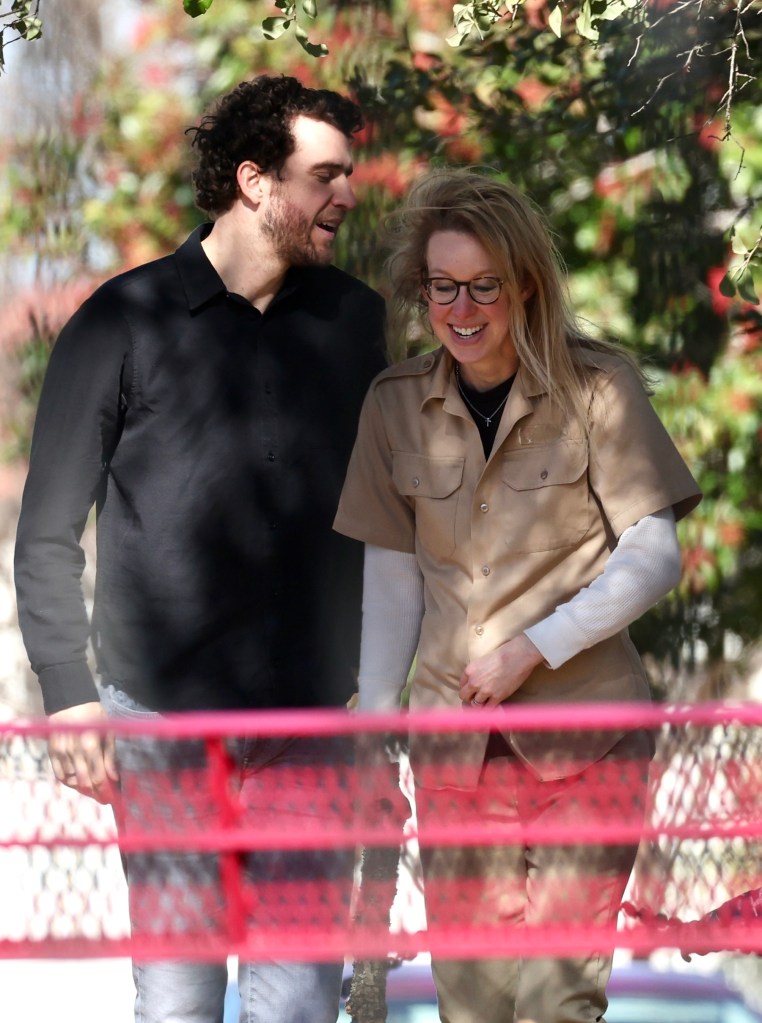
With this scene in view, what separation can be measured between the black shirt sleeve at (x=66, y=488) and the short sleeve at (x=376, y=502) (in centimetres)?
47

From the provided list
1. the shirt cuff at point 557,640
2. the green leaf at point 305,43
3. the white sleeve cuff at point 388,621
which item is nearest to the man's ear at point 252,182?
the green leaf at point 305,43

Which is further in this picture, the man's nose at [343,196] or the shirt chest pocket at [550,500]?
the man's nose at [343,196]

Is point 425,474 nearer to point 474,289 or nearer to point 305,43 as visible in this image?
point 474,289

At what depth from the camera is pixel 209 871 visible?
2.57m

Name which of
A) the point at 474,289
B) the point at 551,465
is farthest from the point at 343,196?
the point at 551,465

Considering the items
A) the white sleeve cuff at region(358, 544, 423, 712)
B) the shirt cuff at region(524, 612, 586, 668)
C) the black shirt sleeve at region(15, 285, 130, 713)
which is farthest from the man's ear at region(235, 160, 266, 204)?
the shirt cuff at region(524, 612, 586, 668)

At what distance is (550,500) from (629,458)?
0.47ft

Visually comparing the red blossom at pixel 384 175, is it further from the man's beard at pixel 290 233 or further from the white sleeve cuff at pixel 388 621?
the white sleeve cuff at pixel 388 621

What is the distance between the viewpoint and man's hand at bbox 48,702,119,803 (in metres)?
2.59

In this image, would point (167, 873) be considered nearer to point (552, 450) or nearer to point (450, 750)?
point (450, 750)

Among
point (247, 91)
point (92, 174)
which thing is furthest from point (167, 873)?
point (92, 174)

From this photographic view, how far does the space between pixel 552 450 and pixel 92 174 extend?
7.53 feet

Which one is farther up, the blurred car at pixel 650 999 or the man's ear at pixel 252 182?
the man's ear at pixel 252 182

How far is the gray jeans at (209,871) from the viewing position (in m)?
2.42
